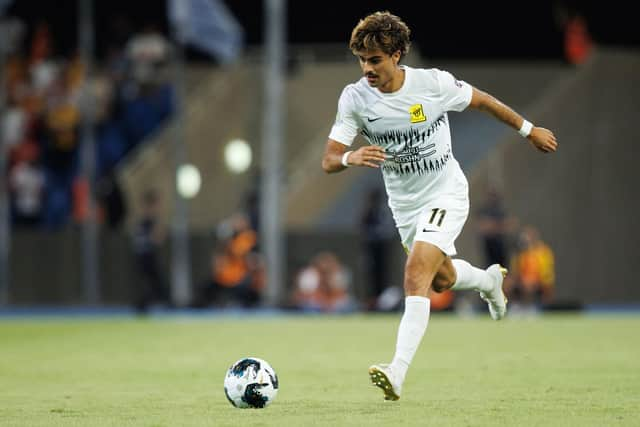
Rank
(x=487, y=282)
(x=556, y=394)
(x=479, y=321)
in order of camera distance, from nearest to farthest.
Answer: (x=556, y=394), (x=487, y=282), (x=479, y=321)

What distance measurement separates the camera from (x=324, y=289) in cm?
2312

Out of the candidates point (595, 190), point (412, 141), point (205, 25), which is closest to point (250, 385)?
point (412, 141)

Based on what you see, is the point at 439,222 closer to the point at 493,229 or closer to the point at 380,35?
the point at 380,35

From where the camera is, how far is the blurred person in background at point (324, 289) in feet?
75.0

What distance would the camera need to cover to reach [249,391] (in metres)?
7.90

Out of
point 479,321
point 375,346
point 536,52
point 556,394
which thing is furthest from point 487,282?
point 536,52

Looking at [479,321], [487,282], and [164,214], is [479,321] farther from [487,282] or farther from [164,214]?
[487,282]

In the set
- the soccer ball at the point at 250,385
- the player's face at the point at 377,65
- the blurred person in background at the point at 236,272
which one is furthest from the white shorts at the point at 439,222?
the blurred person in background at the point at 236,272

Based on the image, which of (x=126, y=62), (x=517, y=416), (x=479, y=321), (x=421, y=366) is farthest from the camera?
(x=126, y=62)

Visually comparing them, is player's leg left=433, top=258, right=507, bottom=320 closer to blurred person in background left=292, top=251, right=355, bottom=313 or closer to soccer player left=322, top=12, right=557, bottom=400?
soccer player left=322, top=12, right=557, bottom=400

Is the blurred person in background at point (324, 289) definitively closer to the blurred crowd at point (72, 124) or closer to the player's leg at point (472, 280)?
the blurred crowd at point (72, 124)

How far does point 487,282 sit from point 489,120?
16.2 metres

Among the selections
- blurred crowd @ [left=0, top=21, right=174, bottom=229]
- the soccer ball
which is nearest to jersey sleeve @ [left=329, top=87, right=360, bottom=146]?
the soccer ball

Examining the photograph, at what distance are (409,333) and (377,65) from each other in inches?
66.1
